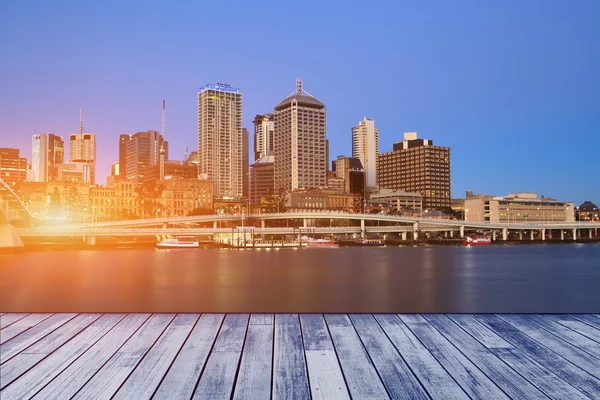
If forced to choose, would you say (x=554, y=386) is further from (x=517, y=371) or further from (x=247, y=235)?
(x=247, y=235)

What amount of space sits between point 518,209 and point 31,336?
14807cm

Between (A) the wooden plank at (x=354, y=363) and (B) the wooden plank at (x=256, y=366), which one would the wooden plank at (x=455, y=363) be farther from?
(B) the wooden plank at (x=256, y=366)

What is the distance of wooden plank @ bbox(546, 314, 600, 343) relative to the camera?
15.0 ft

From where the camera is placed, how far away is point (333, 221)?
135 meters

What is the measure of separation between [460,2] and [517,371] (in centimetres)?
973

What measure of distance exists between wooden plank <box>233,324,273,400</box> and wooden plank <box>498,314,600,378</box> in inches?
91.5

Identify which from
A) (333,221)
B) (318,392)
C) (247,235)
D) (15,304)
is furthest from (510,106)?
(333,221)

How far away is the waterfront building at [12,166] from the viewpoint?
24453 millimetres

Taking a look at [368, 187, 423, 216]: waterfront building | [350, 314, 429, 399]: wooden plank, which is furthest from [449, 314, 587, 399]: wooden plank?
[368, 187, 423, 216]: waterfront building

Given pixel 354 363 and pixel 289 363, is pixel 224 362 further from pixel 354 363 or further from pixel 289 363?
pixel 354 363

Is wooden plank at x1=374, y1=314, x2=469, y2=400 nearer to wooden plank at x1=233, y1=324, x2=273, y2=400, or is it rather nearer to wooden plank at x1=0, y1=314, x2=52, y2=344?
wooden plank at x1=233, y1=324, x2=273, y2=400

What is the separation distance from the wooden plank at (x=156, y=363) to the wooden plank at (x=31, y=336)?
1112 millimetres

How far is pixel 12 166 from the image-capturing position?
26406 millimetres

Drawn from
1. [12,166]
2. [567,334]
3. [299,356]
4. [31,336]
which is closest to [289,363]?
[299,356]
